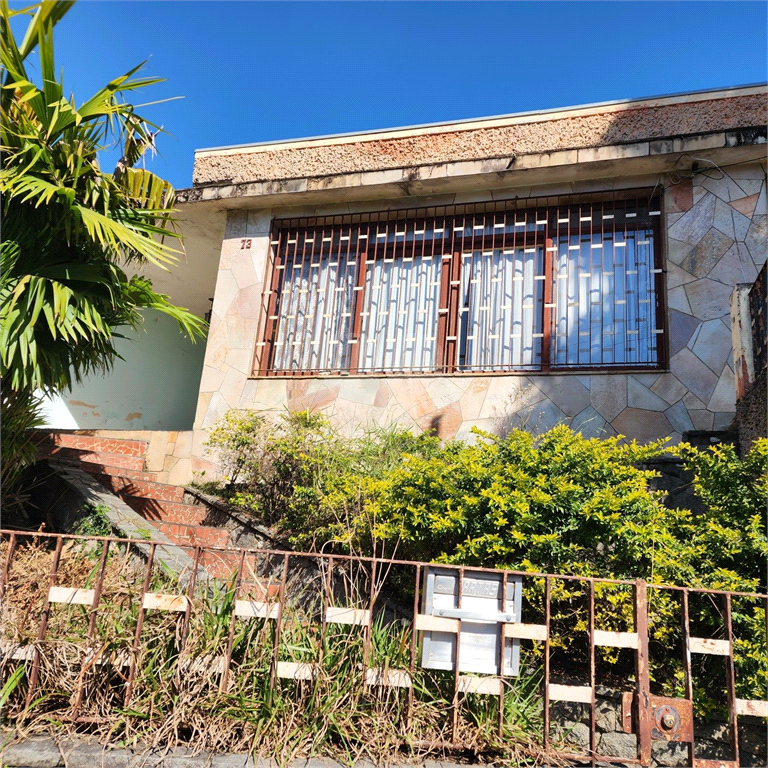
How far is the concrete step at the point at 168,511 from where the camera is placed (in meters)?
7.07

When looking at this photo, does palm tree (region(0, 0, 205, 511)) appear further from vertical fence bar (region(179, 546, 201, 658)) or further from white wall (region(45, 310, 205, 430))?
white wall (region(45, 310, 205, 430))

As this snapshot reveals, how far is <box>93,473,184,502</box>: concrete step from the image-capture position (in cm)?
724

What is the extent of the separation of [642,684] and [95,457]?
6.41 m

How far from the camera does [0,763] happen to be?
→ 10.8 ft

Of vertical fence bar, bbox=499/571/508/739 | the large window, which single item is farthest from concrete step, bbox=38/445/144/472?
vertical fence bar, bbox=499/571/508/739

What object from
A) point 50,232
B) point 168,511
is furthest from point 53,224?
point 168,511

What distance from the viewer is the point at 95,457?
798 cm

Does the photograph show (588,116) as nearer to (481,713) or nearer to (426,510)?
(426,510)

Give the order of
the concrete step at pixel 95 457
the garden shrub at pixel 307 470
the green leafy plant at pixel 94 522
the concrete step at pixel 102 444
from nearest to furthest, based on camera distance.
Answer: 1. the garden shrub at pixel 307 470
2. the green leafy plant at pixel 94 522
3. the concrete step at pixel 95 457
4. the concrete step at pixel 102 444

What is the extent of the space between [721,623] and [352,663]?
6.69 ft

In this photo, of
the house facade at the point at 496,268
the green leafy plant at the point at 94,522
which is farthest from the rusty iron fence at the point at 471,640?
the house facade at the point at 496,268

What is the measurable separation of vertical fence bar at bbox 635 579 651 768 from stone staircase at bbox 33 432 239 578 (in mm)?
3437

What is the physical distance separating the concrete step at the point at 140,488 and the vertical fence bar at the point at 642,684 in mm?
5168

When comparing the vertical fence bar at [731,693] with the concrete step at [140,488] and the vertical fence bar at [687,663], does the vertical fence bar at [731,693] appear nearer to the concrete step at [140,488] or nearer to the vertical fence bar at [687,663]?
the vertical fence bar at [687,663]
